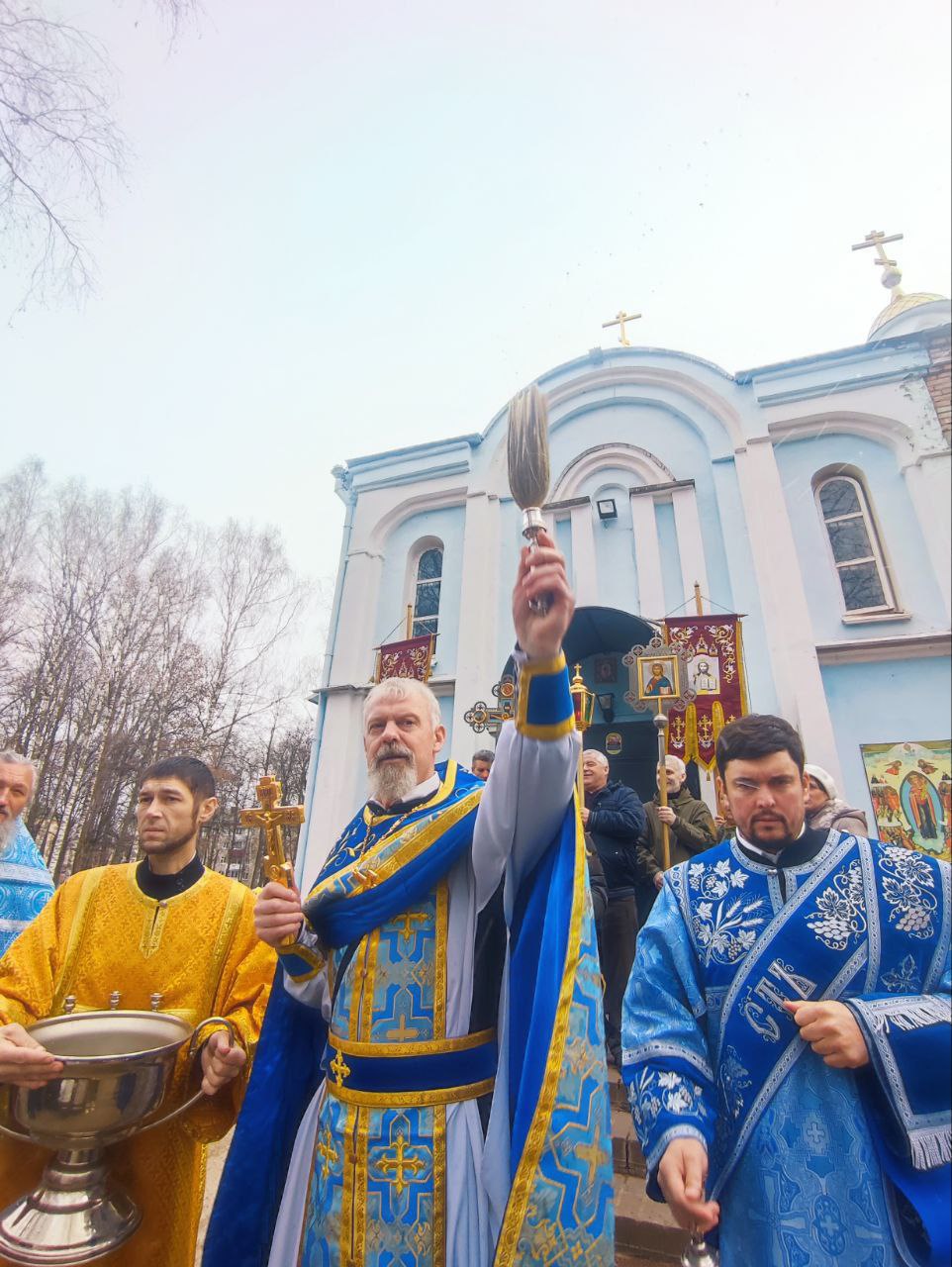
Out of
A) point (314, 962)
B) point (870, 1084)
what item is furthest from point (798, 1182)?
point (314, 962)

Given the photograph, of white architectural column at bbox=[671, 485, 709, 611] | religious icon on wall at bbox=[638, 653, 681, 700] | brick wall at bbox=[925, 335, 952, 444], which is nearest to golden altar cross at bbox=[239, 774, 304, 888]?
brick wall at bbox=[925, 335, 952, 444]

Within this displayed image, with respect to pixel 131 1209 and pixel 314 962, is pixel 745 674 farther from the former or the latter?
pixel 131 1209

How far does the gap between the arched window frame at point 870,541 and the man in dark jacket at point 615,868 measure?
230 centimetres

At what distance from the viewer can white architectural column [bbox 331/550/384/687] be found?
7.05 m

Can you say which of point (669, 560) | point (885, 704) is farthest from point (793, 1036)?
point (669, 560)

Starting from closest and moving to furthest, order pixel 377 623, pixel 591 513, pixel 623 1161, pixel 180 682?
pixel 623 1161 < pixel 591 513 < pixel 377 623 < pixel 180 682

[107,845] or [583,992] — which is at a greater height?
[107,845]

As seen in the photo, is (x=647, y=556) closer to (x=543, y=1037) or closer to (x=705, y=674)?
(x=705, y=674)

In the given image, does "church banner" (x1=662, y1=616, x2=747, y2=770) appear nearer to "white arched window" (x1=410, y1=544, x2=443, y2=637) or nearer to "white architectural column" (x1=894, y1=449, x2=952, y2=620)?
"white arched window" (x1=410, y1=544, x2=443, y2=637)

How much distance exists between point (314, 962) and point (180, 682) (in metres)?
10.5

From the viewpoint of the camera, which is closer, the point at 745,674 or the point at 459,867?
the point at 459,867

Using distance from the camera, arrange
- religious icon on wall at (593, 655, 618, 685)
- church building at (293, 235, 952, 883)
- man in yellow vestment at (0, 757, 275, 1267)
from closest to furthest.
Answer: church building at (293, 235, 952, 883)
man in yellow vestment at (0, 757, 275, 1267)
religious icon on wall at (593, 655, 618, 685)

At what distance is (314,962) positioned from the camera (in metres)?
1.86

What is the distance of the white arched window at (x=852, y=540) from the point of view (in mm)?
1499
